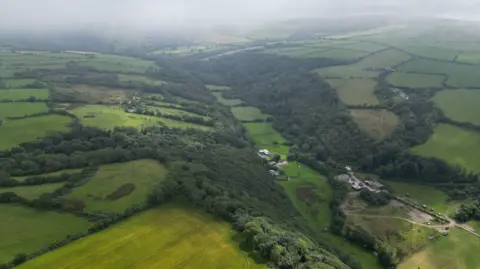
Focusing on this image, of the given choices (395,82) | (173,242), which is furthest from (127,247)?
(395,82)

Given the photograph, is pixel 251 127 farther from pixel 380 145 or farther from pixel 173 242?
pixel 173 242

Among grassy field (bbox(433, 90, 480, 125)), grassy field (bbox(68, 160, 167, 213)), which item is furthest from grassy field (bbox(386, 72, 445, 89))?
grassy field (bbox(68, 160, 167, 213))

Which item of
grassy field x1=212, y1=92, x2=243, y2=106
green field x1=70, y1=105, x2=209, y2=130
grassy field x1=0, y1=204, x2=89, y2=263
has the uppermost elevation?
grassy field x1=0, y1=204, x2=89, y2=263

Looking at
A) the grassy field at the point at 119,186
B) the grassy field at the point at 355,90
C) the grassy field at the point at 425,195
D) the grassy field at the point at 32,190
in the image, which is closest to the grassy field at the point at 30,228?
the grassy field at the point at 32,190

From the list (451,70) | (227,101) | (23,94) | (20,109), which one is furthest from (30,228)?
(451,70)

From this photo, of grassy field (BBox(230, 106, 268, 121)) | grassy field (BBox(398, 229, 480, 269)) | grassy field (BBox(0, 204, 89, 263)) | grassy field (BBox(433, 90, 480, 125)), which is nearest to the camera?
grassy field (BBox(0, 204, 89, 263))

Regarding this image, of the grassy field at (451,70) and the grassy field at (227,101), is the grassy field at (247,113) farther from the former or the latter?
the grassy field at (451,70)

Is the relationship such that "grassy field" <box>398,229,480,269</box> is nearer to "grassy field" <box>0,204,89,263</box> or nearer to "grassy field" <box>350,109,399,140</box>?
"grassy field" <box>350,109,399,140</box>
